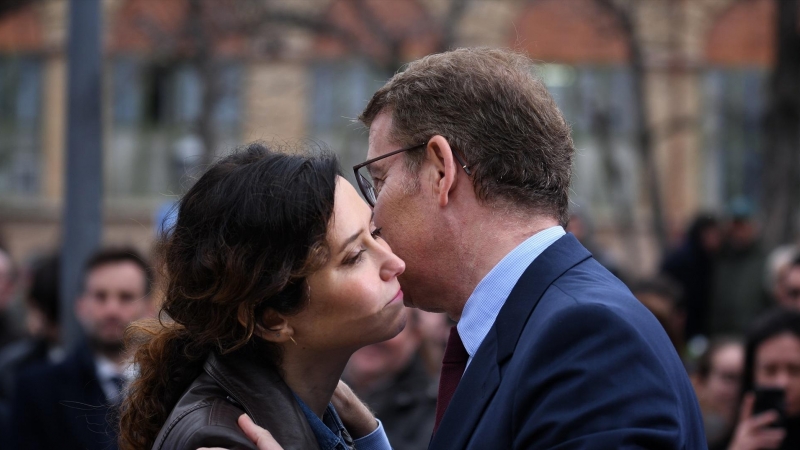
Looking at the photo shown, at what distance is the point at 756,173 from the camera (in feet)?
73.3

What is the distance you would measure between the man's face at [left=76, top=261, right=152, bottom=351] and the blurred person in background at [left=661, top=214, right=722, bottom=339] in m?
6.05

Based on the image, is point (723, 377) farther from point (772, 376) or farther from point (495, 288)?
point (495, 288)

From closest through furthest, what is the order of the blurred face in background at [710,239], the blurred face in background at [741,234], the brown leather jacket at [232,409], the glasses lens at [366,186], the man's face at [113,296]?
the brown leather jacket at [232,409] → the glasses lens at [366,186] → the man's face at [113,296] → the blurred face in background at [741,234] → the blurred face in background at [710,239]

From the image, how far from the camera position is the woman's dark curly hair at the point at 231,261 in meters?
2.69

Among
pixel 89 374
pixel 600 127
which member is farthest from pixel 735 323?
pixel 89 374

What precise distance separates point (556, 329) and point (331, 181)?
2.51 feet

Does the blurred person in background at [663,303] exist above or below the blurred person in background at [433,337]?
above

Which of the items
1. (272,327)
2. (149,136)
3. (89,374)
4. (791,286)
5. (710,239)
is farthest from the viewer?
(149,136)

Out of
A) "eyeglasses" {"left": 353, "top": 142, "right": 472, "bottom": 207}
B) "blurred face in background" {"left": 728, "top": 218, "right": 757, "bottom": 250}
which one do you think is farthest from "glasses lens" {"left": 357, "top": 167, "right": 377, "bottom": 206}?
"blurred face in background" {"left": 728, "top": 218, "right": 757, "bottom": 250}

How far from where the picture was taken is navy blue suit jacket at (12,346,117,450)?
5.20 metres

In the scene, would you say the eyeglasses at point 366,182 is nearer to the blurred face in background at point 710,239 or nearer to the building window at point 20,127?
the blurred face in background at point 710,239

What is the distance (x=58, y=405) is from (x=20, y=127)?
19641mm

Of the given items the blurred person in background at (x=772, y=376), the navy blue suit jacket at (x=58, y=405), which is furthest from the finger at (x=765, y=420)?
the navy blue suit jacket at (x=58, y=405)

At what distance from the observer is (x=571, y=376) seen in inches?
89.0
